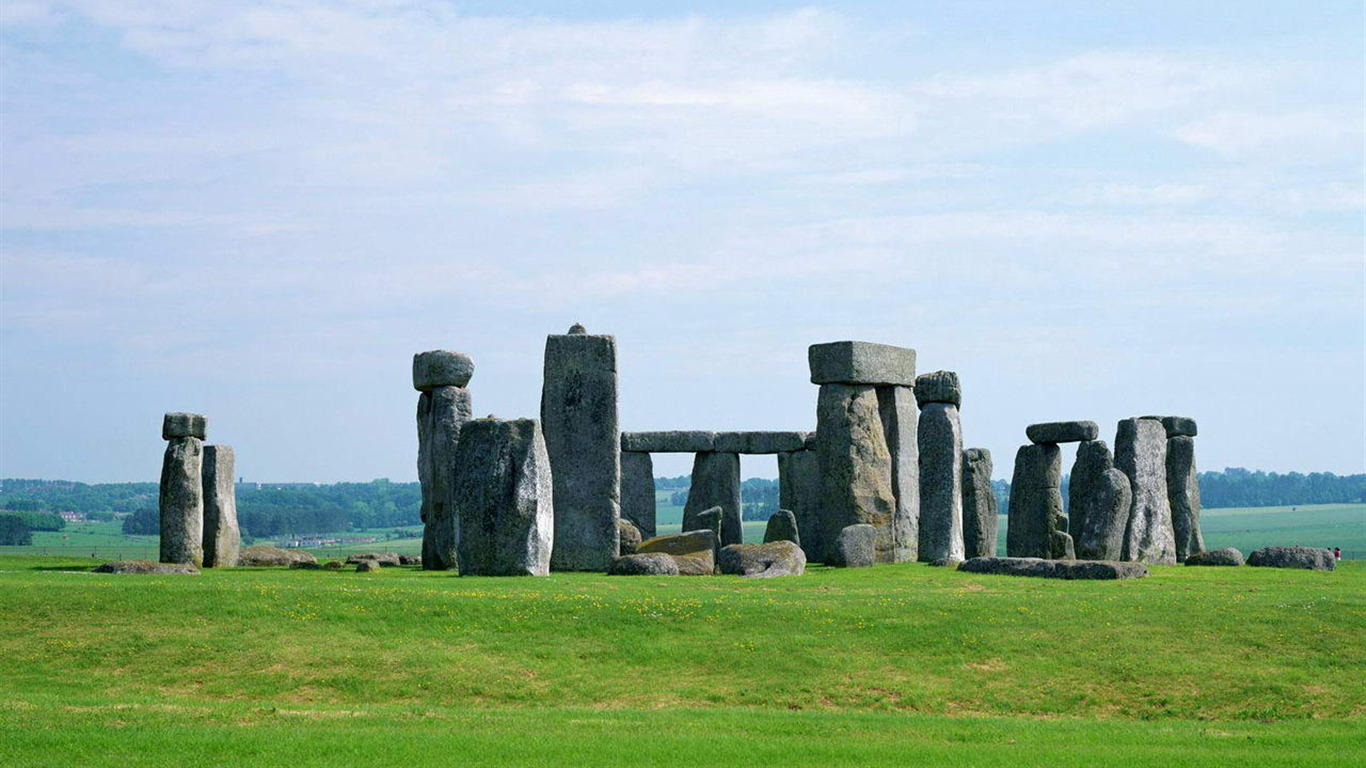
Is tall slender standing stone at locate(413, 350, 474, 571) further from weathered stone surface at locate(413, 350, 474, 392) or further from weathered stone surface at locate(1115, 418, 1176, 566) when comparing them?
weathered stone surface at locate(1115, 418, 1176, 566)

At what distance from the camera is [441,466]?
109 ft

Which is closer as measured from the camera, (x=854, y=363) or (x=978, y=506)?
(x=854, y=363)

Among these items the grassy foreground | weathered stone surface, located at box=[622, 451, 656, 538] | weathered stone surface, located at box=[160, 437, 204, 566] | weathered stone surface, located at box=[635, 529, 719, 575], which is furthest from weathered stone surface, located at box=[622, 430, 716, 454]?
the grassy foreground

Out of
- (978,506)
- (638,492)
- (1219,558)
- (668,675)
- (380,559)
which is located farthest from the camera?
(638,492)

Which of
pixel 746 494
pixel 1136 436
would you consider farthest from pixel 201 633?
pixel 746 494

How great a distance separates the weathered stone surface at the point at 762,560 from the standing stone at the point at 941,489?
5.89m

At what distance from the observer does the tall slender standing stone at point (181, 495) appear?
3291 cm

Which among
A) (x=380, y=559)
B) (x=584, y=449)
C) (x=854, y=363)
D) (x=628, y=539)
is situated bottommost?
(x=380, y=559)

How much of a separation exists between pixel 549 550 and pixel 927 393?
11.6 m

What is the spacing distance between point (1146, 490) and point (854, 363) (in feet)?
26.4

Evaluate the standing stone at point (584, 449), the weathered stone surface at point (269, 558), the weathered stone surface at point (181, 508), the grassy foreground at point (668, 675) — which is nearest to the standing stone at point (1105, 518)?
the grassy foreground at point (668, 675)

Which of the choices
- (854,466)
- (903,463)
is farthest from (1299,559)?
(854,466)

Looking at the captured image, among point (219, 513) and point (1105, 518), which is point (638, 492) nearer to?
point (219, 513)

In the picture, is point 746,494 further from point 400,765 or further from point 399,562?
point 400,765
